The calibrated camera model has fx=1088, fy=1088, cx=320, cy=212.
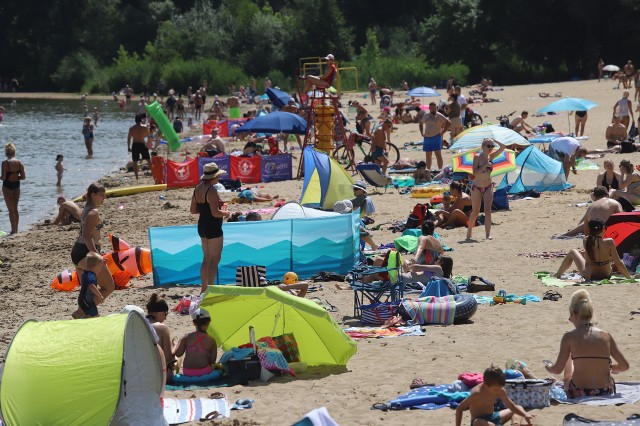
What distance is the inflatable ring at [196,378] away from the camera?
27.8 feet

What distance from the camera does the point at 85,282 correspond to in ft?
30.4

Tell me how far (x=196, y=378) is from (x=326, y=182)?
769 cm

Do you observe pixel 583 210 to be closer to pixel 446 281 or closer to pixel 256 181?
pixel 446 281

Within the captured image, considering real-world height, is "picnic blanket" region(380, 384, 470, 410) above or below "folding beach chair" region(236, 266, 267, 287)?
below

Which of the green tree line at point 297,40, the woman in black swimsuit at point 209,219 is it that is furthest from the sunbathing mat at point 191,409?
the green tree line at point 297,40

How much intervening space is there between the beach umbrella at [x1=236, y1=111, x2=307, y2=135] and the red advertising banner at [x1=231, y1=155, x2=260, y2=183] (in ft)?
2.05

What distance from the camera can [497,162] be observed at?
17500mm

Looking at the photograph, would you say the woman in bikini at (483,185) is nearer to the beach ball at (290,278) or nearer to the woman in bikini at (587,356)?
the beach ball at (290,278)

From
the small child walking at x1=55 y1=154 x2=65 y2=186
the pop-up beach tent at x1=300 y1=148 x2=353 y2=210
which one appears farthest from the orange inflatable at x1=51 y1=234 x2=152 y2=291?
the small child walking at x1=55 y1=154 x2=65 y2=186

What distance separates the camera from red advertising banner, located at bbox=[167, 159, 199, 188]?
21.8m

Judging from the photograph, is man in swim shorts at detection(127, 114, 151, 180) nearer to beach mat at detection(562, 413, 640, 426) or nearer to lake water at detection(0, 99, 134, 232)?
lake water at detection(0, 99, 134, 232)

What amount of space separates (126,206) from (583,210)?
28.5ft

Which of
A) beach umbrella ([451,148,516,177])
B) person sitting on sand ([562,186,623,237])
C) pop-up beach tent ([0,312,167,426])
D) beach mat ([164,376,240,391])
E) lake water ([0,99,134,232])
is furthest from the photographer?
lake water ([0,99,134,232])

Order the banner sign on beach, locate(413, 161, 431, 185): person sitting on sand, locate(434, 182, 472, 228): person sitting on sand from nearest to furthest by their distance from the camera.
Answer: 1. locate(434, 182, 472, 228): person sitting on sand
2. locate(413, 161, 431, 185): person sitting on sand
3. the banner sign on beach
